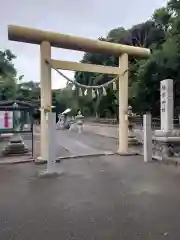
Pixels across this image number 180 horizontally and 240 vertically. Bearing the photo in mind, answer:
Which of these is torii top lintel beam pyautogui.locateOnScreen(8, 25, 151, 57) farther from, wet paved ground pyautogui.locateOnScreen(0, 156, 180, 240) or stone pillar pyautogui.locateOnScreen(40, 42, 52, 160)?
wet paved ground pyautogui.locateOnScreen(0, 156, 180, 240)

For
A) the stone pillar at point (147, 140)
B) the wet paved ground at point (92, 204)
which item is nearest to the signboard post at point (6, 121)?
the wet paved ground at point (92, 204)

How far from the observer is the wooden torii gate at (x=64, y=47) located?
9062 mm

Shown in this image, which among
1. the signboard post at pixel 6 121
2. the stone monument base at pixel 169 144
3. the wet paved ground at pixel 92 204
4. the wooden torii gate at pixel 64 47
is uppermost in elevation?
the wooden torii gate at pixel 64 47

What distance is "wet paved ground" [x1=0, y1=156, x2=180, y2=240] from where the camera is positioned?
3.78 meters

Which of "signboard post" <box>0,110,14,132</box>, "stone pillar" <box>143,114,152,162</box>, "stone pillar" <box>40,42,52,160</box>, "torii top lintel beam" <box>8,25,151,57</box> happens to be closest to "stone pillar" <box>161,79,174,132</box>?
"stone pillar" <box>143,114,152,162</box>

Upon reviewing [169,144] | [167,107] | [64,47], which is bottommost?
[169,144]

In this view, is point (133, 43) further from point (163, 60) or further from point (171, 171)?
point (171, 171)

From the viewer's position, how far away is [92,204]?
16.4ft

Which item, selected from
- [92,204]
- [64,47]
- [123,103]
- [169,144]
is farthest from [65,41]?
[92,204]

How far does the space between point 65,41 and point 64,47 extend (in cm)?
40

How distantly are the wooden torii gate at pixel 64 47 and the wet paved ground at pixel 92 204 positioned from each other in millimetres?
2617

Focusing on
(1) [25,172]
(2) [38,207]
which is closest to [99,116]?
(1) [25,172]

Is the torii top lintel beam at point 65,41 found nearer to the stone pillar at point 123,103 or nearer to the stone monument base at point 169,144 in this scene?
the stone pillar at point 123,103

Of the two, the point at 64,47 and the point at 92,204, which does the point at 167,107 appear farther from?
the point at 92,204
